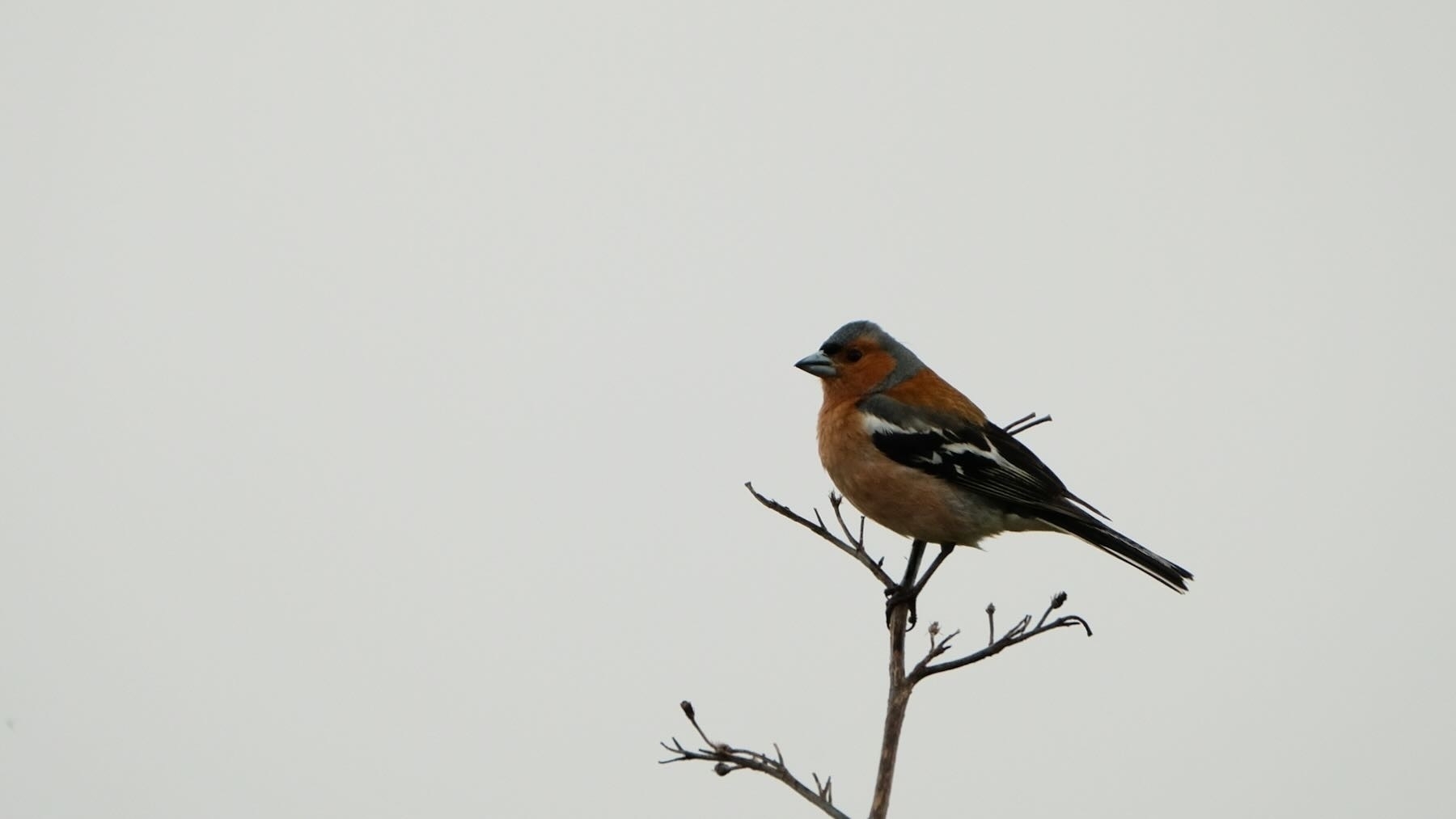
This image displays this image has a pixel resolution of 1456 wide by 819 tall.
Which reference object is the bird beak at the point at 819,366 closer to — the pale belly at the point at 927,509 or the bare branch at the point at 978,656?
the pale belly at the point at 927,509

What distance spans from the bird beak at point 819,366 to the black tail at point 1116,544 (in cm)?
Answer: 165

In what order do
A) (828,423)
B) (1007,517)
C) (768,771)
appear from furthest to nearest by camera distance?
(828,423) < (1007,517) < (768,771)

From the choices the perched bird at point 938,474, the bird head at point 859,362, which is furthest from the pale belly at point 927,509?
the bird head at point 859,362

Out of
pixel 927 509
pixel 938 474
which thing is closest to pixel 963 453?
pixel 938 474

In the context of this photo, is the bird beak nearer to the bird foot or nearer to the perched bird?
the perched bird

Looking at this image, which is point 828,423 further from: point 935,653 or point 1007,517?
point 935,653

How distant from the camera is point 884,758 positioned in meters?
4.09

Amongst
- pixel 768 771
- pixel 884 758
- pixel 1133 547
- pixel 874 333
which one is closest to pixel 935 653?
pixel 884 758

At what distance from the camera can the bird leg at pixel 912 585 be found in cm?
566

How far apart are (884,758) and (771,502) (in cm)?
124

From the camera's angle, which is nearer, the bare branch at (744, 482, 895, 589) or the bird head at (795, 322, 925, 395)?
the bare branch at (744, 482, 895, 589)

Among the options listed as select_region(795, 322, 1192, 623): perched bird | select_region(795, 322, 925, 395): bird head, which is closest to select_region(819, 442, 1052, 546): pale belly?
select_region(795, 322, 1192, 623): perched bird

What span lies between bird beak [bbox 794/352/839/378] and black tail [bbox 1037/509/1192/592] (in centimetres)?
165

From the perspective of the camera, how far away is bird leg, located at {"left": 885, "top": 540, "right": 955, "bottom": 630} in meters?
5.66
